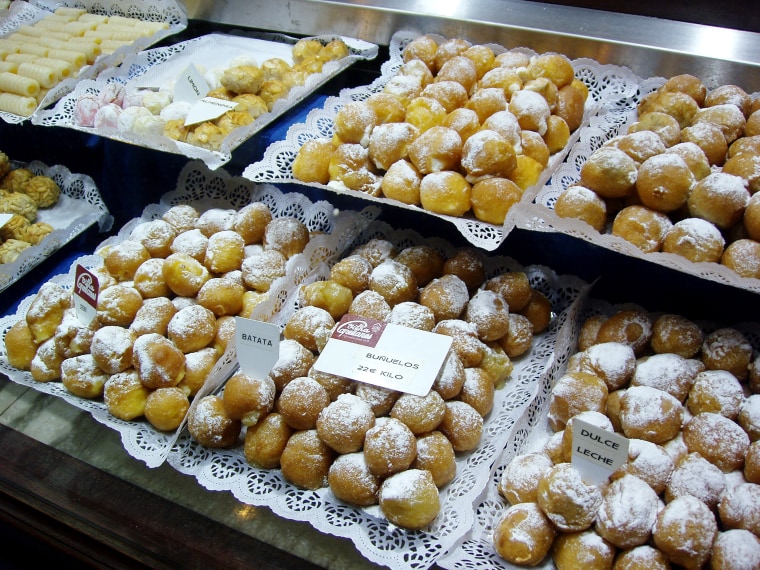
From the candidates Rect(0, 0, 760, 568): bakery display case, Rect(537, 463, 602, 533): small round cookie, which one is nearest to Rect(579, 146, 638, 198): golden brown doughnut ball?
Rect(0, 0, 760, 568): bakery display case

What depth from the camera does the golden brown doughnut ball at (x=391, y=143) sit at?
79.6 inches

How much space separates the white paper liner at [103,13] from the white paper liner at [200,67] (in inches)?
2.6

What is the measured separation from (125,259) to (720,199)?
183 centimetres

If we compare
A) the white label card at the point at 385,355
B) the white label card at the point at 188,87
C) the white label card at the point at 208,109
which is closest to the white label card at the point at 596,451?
the white label card at the point at 385,355

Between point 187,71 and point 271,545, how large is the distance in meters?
1.89

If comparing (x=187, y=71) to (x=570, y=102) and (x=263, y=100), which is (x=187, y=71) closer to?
(x=263, y=100)

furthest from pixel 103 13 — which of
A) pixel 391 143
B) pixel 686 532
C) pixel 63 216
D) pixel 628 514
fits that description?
pixel 686 532

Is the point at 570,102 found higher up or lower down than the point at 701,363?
higher up

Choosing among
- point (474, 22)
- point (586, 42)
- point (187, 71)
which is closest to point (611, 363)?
point (586, 42)

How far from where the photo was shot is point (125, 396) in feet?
6.23

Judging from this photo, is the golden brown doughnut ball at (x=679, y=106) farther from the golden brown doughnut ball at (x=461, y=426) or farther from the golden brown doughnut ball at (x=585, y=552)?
the golden brown doughnut ball at (x=585, y=552)

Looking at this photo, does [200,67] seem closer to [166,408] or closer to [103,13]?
[103,13]

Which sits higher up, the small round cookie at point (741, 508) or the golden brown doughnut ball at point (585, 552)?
the small round cookie at point (741, 508)

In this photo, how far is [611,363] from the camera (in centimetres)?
179
